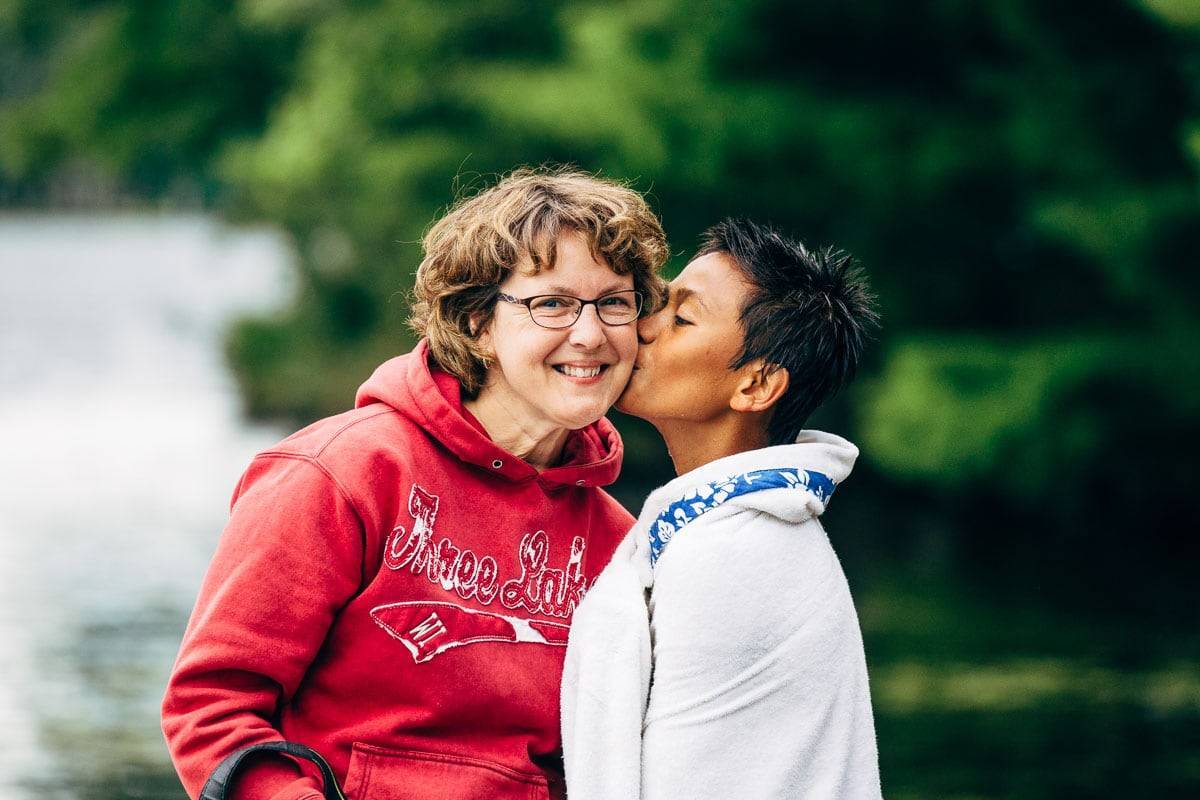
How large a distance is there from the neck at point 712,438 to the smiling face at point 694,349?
22 millimetres

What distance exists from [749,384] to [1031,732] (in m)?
5.88

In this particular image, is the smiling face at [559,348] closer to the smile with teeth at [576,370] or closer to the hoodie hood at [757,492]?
the smile with teeth at [576,370]

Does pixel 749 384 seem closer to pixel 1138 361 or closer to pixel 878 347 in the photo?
pixel 1138 361

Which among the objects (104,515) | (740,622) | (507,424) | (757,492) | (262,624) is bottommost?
(262,624)

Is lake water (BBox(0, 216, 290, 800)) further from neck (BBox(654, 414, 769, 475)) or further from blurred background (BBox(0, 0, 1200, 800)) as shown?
neck (BBox(654, 414, 769, 475))

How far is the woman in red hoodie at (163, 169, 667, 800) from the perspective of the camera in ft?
8.09

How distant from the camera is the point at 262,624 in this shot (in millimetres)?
2457

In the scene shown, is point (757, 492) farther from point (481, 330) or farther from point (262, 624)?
point (262, 624)

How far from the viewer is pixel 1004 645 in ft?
32.1

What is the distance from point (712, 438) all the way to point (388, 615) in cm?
62

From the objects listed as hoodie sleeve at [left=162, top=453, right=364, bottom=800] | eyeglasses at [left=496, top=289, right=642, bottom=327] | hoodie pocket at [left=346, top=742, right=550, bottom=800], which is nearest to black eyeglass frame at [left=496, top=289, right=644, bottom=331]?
eyeglasses at [left=496, top=289, right=642, bottom=327]

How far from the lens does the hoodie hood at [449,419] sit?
2.64 m

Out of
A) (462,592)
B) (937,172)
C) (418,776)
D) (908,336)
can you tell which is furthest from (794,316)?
(908,336)

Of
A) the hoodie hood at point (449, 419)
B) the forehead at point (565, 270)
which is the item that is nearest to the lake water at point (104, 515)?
the hoodie hood at point (449, 419)
